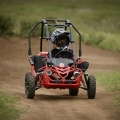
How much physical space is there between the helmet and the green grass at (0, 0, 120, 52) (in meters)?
14.3

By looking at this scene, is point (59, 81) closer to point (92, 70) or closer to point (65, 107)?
point (65, 107)

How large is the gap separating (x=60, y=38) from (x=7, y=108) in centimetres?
354

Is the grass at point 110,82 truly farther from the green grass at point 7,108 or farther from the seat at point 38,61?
the green grass at point 7,108

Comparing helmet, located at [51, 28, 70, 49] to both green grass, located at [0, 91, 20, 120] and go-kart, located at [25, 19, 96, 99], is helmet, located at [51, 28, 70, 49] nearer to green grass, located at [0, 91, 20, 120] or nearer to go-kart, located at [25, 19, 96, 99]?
go-kart, located at [25, 19, 96, 99]

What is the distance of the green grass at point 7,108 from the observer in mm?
12219

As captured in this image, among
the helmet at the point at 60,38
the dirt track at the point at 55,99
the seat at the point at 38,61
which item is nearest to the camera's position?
the dirt track at the point at 55,99

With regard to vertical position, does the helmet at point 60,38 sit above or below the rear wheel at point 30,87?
above

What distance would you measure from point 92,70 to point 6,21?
8733mm

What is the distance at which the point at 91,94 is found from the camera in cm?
1519

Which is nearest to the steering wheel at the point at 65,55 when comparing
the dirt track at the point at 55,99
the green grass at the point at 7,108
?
the dirt track at the point at 55,99

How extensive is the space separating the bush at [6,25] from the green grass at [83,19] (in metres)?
0.28

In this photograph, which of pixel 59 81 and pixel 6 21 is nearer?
pixel 59 81

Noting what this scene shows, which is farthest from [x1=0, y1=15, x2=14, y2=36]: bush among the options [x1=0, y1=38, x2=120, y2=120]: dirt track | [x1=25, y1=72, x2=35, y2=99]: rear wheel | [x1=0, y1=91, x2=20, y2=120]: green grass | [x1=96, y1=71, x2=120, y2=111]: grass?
[x1=0, y1=91, x2=20, y2=120]: green grass

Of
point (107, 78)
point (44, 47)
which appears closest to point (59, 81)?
point (107, 78)
